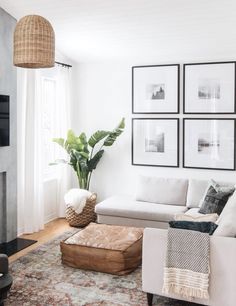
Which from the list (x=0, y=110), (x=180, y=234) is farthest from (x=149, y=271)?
(x=0, y=110)

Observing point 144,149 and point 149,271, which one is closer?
point 149,271

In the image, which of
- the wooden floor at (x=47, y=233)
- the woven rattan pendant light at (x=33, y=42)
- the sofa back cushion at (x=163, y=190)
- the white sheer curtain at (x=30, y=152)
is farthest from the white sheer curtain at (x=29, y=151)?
the woven rattan pendant light at (x=33, y=42)

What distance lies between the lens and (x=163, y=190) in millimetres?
5582

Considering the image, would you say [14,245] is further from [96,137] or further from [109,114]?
[109,114]

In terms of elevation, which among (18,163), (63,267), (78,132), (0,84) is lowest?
(63,267)

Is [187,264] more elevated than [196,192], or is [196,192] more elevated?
[196,192]

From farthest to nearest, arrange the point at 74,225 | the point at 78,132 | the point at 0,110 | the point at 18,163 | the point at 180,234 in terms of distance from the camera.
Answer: the point at 78,132 → the point at 74,225 → the point at 18,163 → the point at 0,110 → the point at 180,234

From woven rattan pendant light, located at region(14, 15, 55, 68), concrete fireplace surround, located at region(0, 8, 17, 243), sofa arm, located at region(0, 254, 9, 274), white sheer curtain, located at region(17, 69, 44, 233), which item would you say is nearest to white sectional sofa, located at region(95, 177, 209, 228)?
white sheer curtain, located at region(17, 69, 44, 233)

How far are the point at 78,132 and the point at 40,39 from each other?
395cm

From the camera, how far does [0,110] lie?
459cm

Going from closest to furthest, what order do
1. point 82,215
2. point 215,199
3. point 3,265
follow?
point 3,265 < point 215,199 < point 82,215

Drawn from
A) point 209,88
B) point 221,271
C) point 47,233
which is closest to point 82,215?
point 47,233

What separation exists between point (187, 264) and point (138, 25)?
2.98 metres

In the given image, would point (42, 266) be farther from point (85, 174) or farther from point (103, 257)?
point (85, 174)
